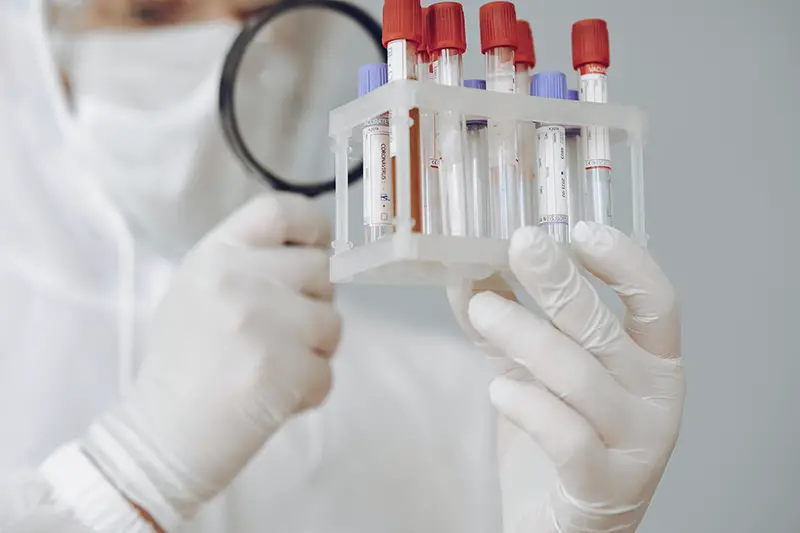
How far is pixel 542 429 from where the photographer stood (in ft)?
3.78

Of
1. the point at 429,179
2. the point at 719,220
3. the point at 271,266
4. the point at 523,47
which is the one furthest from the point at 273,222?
the point at 719,220

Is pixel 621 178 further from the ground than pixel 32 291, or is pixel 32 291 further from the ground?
pixel 621 178

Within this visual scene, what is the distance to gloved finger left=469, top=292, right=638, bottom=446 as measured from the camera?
1.15 m

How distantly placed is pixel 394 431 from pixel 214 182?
1.58 ft

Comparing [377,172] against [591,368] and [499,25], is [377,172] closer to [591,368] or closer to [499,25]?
[499,25]

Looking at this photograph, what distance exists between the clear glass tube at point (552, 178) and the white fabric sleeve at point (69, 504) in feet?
1.94

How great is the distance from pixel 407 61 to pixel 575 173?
0.81 ft

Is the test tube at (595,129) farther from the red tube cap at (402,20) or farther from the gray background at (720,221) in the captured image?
the gray background at (720,221)

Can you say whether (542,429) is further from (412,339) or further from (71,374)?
(71,374)

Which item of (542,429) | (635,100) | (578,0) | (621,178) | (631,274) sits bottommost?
(542,429)

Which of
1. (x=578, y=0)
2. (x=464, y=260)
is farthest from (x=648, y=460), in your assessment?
(x=578, y=0)

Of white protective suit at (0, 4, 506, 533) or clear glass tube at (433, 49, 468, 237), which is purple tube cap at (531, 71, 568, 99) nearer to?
clear glass tube at (433, 49, 468, 237)

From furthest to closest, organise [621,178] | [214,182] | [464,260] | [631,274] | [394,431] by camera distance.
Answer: [621,178] < [394,431] < [214,182] < [631,274] < [464,260]

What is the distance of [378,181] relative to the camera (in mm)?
1098
